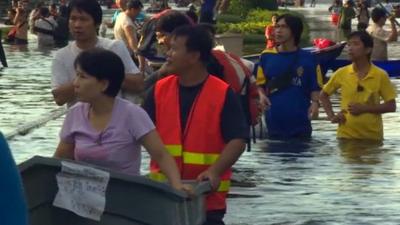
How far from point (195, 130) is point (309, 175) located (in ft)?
18.3

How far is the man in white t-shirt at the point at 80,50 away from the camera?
830cm

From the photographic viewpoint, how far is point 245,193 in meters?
11.2

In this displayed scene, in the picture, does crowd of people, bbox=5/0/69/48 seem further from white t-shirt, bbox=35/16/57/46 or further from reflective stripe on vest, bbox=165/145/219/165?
reflective stripe on vest, bbox=165/145/219/165

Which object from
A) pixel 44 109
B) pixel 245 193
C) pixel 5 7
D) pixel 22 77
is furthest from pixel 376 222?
pixel 5 7

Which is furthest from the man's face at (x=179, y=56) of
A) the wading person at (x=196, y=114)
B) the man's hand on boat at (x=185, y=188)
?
the man's hand on boat at (x=185, y=188)

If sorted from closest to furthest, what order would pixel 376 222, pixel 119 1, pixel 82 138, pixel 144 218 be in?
pixel 144 218 < pixel 82 138 < pixel 376 222 < pixel 119 1

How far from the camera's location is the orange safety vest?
6.81m

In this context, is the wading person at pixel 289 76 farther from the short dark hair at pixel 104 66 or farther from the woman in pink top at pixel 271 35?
the short dark hair at pixel 104 66

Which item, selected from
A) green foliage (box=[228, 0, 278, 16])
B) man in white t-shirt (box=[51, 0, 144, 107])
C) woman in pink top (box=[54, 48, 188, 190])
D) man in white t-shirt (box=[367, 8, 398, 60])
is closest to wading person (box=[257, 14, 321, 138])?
man in white t-shirt (box=[51, 0, 144, 107])

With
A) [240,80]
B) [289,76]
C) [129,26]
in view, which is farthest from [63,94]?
[129,26]

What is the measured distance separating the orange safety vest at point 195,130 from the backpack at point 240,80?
6.24 ft

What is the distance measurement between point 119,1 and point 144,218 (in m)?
15.9

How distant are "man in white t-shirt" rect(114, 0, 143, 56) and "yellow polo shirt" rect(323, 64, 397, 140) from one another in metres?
6.46

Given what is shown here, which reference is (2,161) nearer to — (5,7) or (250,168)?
(250,168)
